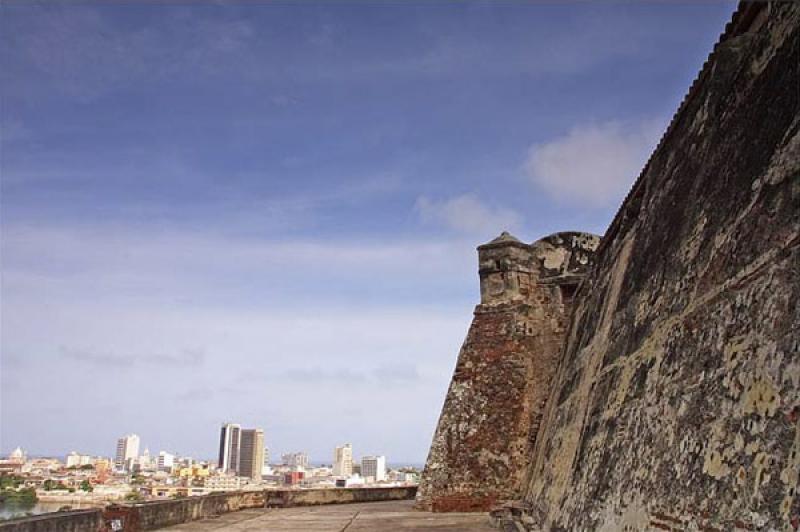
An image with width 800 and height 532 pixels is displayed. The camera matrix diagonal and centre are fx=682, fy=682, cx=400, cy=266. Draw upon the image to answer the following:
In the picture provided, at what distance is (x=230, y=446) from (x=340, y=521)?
253 feet

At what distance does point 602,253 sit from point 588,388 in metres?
3.18

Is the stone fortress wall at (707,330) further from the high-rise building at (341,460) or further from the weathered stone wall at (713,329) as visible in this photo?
the high-rise building at (341,460)

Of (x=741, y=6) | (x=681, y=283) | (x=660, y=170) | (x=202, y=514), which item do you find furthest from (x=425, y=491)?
(x=741, y=6)

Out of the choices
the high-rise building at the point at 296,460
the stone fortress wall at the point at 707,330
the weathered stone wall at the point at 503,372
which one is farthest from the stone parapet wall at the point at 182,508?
the high-rise building at the point at 296,460

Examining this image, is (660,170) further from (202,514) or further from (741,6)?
(202,514)

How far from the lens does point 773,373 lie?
278 centimetres

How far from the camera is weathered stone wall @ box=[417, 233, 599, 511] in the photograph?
39.9ft

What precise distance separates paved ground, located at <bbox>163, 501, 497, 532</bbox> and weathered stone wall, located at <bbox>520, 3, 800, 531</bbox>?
3.41 m

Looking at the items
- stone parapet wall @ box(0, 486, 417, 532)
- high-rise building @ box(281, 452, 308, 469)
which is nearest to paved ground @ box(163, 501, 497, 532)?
stone parapet wall @ box(0, 486, 417, 532)

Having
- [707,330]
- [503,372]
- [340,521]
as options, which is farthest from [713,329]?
[503,372]

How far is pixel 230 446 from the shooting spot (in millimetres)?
83000

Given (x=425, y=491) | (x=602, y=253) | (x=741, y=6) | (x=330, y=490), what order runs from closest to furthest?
(x=741, y=6), (x=602, y=253), (x=425, y=491), (x=330, y=490)

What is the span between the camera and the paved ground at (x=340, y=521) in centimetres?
942

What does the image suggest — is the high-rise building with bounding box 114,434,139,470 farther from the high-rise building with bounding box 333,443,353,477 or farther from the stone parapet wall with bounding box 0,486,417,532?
the stone parapet wall with bounding box 0,486,417,532
